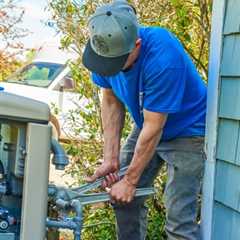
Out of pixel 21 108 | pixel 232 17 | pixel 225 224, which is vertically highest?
pixel 232 17

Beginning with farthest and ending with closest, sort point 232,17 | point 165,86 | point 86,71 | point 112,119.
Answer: point 86,71
point 112,119
point 232,17
point 165,86

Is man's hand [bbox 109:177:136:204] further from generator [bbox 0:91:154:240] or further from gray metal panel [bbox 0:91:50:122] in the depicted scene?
gray metal panel [bbox 0:91:50:122]

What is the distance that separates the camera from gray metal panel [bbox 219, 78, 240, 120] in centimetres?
298

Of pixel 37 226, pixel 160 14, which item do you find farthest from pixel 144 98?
pixel 160 14

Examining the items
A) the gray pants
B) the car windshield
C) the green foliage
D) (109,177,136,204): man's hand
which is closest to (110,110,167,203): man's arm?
(109,177,136,204): man's hand

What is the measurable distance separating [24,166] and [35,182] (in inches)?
3.0

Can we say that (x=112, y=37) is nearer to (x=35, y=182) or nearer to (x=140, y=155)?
(x=140, y=155)

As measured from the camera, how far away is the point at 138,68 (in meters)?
3.05

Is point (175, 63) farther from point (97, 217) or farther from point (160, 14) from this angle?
A: point (97, 217)

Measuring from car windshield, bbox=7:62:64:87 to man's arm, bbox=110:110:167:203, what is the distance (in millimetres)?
7441

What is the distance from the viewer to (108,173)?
330 centimetres

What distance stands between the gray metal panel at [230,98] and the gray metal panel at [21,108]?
2.94 feet

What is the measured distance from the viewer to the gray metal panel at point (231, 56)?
9.85 feet

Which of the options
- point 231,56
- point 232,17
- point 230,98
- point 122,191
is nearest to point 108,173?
point 122,191
